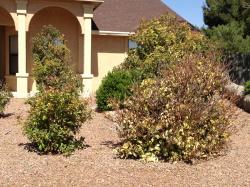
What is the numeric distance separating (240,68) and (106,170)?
1614 cm

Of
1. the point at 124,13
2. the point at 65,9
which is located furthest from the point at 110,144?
the point at 124,13

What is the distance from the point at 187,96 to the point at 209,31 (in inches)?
536

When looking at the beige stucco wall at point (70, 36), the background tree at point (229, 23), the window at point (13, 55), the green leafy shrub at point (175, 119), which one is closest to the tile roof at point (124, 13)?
the beige stucco wall at point (70, 36)

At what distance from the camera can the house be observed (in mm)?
18938

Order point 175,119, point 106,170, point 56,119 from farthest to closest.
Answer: point 56,119 → point 175,119 → point 106,170

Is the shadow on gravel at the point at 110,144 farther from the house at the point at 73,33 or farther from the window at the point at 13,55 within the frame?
the window at the point at 13,55

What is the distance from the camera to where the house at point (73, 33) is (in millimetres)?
18938

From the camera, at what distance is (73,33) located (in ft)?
69.8

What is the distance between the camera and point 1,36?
21.4m

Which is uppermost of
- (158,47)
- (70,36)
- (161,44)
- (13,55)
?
(70,36)

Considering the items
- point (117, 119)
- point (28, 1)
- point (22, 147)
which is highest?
point (28, 1)

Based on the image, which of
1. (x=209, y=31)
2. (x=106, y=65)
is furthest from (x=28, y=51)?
(x=209, y=31)

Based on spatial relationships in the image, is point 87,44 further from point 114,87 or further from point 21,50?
point 114,87

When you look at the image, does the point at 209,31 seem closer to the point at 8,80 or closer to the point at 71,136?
the point at 8,80
